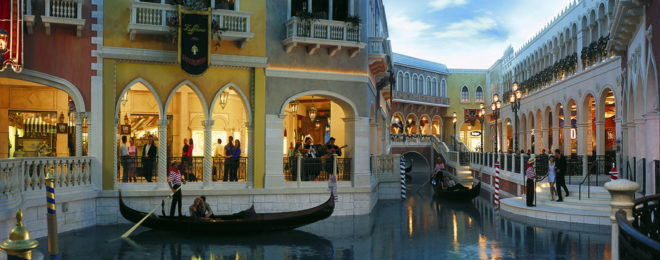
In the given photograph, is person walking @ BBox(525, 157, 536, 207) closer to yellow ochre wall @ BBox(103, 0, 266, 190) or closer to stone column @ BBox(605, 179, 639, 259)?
yellow ochre wall @ BBox(103, 0, 266, 190)

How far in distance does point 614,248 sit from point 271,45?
963 centimetres

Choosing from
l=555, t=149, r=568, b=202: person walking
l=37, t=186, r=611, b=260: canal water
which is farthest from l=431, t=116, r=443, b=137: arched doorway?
l=37, t=186, r=611, b=260: canal water

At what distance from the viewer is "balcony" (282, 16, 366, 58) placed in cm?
1376

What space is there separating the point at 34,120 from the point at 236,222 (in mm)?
7831

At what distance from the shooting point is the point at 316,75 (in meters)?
14.5

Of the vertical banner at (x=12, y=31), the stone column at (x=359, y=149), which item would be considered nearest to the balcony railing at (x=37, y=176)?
the vertical banner at (x=12, y=31)

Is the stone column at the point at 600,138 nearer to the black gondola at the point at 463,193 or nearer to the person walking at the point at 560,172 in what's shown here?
the black gondola at the point at 463,193

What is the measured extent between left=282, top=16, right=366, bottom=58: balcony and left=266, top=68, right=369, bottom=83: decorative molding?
0.51 meters

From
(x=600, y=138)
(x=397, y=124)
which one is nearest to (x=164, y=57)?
(x=600, y=138)

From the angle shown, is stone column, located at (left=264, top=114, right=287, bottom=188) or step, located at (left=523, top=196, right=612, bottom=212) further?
stone column, located at (left=264, top=114, right=287, bottom=188)

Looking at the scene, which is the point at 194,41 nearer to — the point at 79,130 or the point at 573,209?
the point at 79,130

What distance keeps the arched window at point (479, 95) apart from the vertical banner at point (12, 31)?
37.3m

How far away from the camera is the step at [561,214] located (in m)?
12.8

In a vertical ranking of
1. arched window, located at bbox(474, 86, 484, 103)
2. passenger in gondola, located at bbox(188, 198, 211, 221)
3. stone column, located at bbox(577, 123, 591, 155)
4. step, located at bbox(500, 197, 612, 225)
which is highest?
arched window, located at bbox(474, 86, 484, 103)
